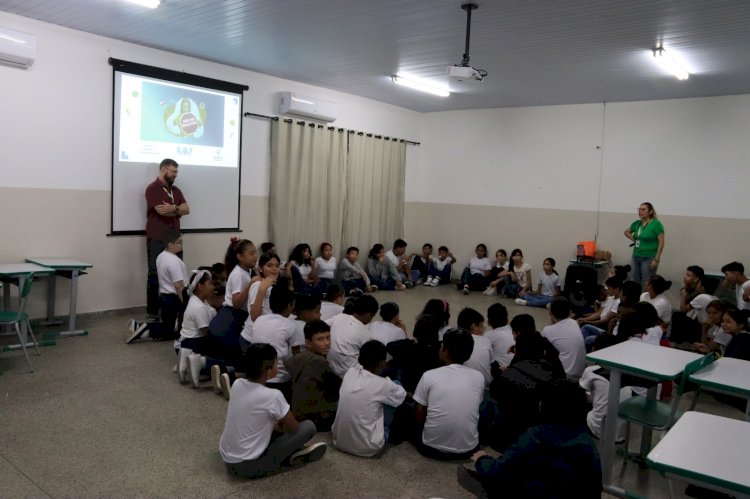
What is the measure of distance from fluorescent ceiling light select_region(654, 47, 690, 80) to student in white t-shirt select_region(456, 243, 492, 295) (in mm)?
3720

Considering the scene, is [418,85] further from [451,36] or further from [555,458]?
[555,458]

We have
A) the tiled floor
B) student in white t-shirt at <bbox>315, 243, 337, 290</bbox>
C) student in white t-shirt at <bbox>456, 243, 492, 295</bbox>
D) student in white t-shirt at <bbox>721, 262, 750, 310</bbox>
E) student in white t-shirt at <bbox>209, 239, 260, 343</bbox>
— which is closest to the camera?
the tiled floor

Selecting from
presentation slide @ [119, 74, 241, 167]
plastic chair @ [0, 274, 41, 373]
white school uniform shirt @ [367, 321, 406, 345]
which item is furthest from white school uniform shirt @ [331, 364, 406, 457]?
presentation slide @ [119, 74, 241, 167]

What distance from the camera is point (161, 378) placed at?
4117 millimetres

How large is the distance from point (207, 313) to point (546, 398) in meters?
2.95

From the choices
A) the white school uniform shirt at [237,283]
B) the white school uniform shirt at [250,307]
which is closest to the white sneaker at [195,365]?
the white school uniform shirt at [250,307]

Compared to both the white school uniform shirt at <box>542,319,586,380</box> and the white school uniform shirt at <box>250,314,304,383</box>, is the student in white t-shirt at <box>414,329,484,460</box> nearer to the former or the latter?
the white school uniform shirt at <box>250,314,304,383</box>

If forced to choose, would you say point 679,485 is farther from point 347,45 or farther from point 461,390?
point 347,45

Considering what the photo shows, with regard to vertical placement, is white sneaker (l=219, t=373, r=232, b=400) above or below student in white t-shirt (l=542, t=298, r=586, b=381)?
below

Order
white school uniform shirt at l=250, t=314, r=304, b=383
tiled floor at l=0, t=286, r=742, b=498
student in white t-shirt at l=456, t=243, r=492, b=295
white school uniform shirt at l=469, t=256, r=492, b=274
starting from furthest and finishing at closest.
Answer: white school uniform shirt at l=469, t=256, r=492, b=274 → student in white t-shirt at l=456, t=243, r=492, b=295 → white school uniform shirt at l=250, t=314, r=304, b=383 → tiled floor at l=0, t=286, r=742, b=498

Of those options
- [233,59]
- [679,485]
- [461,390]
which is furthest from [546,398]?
[233,59]

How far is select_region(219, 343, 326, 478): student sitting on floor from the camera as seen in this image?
8.44 ft

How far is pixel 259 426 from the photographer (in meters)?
2.63

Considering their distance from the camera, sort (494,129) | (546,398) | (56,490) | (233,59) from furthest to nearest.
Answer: (494,129)
(233,59)
(56,490)
(546,398)
